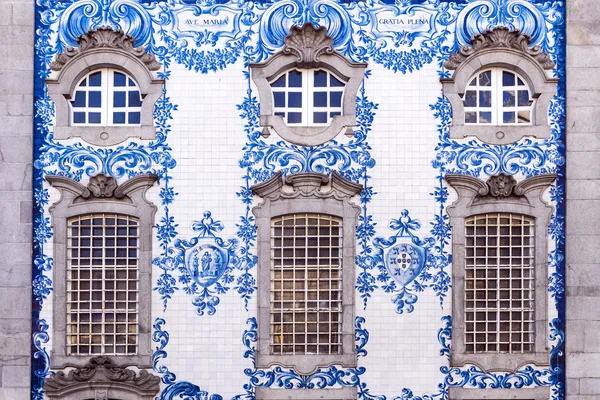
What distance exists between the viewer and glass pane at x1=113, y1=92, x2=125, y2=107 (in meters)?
14.0

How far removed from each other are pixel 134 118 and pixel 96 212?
1.69 meters

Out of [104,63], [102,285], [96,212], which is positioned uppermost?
[104,63]

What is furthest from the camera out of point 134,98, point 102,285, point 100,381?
point 134,98

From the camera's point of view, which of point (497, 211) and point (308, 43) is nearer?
point (497, 211)

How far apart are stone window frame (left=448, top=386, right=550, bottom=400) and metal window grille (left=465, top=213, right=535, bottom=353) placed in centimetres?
63

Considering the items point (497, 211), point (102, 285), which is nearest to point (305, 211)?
point (497, 211)

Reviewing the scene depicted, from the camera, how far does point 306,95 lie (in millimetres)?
14062

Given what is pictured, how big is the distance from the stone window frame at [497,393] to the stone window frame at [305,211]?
5.66 ft

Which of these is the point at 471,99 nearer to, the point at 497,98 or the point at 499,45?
the point at 497,98

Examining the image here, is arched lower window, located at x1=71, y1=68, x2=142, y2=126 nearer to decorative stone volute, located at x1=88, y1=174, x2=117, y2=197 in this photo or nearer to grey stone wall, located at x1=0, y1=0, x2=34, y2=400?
grey stone wall, located at x1=0, y1=0, x2=34, y2=400

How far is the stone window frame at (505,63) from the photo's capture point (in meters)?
13.8

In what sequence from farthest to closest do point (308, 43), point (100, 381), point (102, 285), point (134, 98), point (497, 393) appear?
point (134, 98), point (308, 43), point (102, 285), point (497, 393), point (100, 381)

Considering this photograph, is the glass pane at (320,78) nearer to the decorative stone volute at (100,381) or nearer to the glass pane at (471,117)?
the glass pane at (471,117)

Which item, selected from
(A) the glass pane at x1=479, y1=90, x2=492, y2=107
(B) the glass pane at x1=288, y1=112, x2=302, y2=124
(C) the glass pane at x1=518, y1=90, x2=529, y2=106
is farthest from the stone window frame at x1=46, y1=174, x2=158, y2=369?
(C) the glass pane at x1=518, y1=90, x2=529, y2=106
